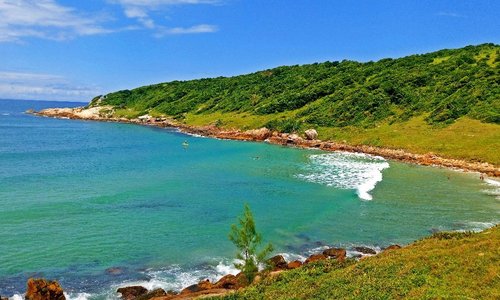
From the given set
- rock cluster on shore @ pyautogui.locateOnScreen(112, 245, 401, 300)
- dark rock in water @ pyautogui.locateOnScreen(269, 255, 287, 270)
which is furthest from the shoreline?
rock cluster on shore @ pyautogui.locateOnScreen(112, 245, 401, 300)

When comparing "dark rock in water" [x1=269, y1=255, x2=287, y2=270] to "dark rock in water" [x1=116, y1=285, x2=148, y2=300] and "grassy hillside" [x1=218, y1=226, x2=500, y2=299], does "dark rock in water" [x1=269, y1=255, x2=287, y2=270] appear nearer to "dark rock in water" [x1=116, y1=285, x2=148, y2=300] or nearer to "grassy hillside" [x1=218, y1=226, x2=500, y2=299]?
"grassy hillside" [x1=218, y1=226, x2=500, y2=299]

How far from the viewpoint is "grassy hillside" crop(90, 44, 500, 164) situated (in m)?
81.3

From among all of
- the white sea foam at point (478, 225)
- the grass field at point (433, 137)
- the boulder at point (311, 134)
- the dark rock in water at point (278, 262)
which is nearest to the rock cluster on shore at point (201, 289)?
the dark rock in water at point (278, 262)

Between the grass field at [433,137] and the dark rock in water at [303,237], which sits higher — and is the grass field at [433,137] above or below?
above

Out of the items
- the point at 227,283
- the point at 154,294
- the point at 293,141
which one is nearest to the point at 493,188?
the point at 227,283

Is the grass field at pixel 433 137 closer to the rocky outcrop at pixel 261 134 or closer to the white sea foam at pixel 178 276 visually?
the rocky outcrop at pixel 261 134

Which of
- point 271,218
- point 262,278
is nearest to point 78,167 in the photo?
point 271,218

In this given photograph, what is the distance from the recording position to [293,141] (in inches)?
3853

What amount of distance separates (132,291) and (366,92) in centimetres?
9445

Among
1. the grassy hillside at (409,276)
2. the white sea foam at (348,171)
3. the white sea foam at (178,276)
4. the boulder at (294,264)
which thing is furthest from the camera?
the white sea foam at (348,171)

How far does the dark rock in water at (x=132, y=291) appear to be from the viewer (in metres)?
24.8

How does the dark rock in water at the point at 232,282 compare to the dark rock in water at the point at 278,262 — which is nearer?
the dark rock in water at the point at 232,282

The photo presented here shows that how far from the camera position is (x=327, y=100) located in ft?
375

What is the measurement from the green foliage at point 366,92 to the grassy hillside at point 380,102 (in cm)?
21
